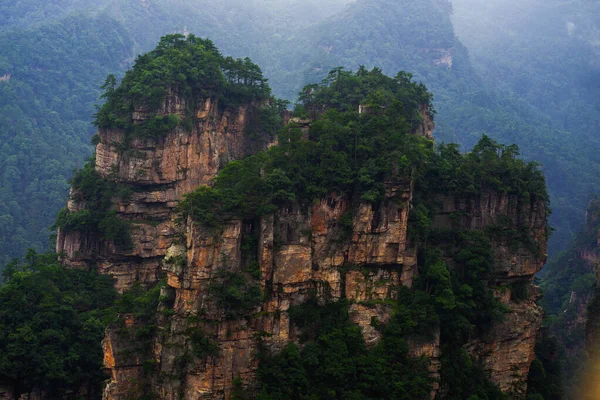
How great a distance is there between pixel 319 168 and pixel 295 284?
219 inches

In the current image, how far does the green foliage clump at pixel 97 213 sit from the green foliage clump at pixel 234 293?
40.5 feet

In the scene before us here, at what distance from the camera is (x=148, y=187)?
149 ft

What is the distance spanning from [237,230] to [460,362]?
1246cm

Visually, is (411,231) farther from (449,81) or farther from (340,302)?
(449,81)

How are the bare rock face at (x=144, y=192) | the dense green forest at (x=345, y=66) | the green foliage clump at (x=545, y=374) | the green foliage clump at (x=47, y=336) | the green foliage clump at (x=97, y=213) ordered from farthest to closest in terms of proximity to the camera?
the dense green forest at (x=345, y=66), the bare rock face at (x=144, y=192), the green foliage clump at (x=97, y=213), the green foliage clump at (x=545, y=374), the green foliage clump at (x=47, y=336)

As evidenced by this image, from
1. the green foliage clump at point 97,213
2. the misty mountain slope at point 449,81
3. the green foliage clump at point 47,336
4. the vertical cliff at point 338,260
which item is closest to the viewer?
the vertical cliff at point 338,260

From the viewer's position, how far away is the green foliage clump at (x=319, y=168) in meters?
34.7

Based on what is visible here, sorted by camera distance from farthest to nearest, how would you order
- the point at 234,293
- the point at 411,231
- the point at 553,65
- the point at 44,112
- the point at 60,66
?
the point at 553,65 < the point at 60,66 < the point at 44,112 < the point at 411,231 < the point at 234,293

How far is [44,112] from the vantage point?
77.6 m

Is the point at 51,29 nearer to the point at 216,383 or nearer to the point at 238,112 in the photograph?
the point at 238,112

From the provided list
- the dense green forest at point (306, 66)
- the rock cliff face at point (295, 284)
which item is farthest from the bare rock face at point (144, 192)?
the dense green forest at point (306, 66)

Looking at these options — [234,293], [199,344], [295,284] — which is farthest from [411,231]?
[199,344]

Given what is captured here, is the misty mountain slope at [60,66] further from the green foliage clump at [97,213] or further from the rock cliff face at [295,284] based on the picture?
the rock cliff face at [295,284]

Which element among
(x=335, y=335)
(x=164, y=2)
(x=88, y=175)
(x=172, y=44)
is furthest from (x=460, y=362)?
(x=164, y=2)
